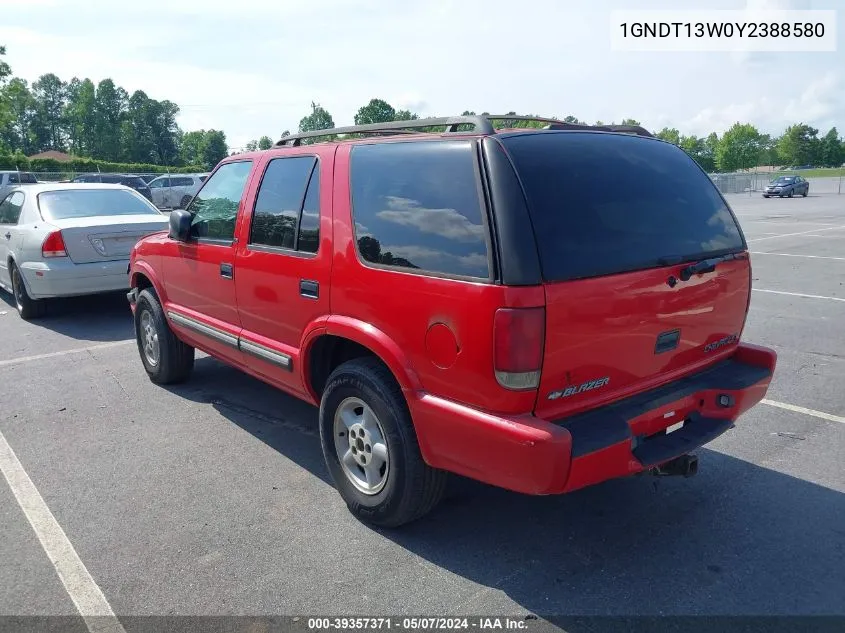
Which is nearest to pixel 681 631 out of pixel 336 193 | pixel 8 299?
pixel 336 193

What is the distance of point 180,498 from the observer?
3803mm

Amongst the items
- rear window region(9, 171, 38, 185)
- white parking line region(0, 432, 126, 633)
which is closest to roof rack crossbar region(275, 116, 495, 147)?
white parking line region(0, 432, 126, 633)

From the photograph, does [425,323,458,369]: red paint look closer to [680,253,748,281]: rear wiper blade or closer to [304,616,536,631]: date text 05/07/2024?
[304,616,536,631]: date text 05/07/2024

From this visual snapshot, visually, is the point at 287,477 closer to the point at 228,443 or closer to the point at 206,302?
the point at 228,443

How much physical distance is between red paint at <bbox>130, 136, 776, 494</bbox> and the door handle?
0.10ft

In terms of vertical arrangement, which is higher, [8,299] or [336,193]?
[336,193]

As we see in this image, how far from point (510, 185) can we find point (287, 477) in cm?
231

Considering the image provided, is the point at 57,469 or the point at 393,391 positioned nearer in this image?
the point at 393,391

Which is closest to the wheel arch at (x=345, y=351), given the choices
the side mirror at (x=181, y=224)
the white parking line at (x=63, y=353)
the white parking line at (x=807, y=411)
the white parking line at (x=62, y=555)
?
the white parking line at (x=62, y=555)

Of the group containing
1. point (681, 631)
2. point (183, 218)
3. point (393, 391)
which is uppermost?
point (183, 218)

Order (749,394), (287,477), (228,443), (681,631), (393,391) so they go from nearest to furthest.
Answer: (681,631) → (393,391) → (749,394) → (287,477) → (228,443)

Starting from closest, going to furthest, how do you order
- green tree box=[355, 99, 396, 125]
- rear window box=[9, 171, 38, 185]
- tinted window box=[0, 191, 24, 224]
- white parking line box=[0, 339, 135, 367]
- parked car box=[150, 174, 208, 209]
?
white parking line box=[0, 339, 135, 367] < tinted window box=[0, 191, 24, 224] < rear window box=[9, 171, 38, 185] < parked car box=[150, 174, 208, 209] < green tree box=[355, 99, 396, 125]

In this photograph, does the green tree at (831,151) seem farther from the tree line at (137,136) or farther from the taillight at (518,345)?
the taillight at (518,345)

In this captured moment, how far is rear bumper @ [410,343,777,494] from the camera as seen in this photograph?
8.74 ft
